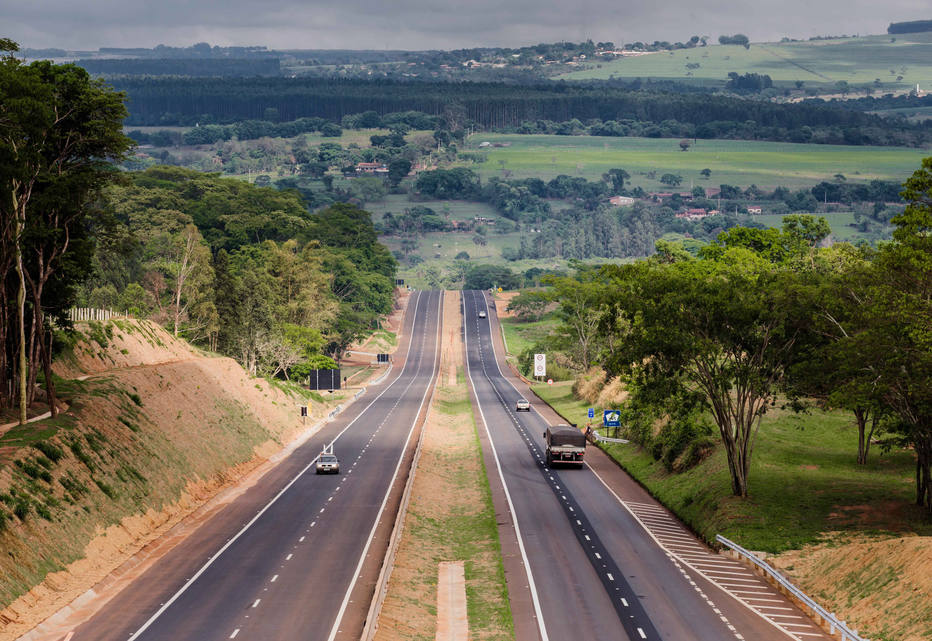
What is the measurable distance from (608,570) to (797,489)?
15458mm

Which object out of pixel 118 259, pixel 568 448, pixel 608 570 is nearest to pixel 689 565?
pixel 608 570

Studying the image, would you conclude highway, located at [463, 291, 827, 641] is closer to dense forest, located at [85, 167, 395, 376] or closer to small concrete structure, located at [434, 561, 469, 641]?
small concrete structure, located at [434, 561, 469, 641]

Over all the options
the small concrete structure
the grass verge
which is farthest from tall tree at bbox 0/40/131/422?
the small concrete structure

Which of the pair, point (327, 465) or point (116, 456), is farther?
point (327, 465)

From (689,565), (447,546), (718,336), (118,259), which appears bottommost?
(447,546)

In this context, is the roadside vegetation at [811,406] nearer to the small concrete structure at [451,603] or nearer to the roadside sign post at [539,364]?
the small concrete structure at [451,603]

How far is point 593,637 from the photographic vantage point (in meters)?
38.6

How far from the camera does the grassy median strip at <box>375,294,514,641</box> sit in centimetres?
Answer: 4056

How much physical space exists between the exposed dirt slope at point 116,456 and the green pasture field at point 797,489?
2865 cm

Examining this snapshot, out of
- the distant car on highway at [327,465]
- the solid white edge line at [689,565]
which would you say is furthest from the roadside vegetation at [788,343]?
the distant car on highway at [327,465]

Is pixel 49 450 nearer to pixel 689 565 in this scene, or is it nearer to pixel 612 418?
pixel 689 565

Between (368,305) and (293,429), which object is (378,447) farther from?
(368,305)

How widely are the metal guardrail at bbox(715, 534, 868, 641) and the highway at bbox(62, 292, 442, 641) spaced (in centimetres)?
1670

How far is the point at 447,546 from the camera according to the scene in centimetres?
5512
